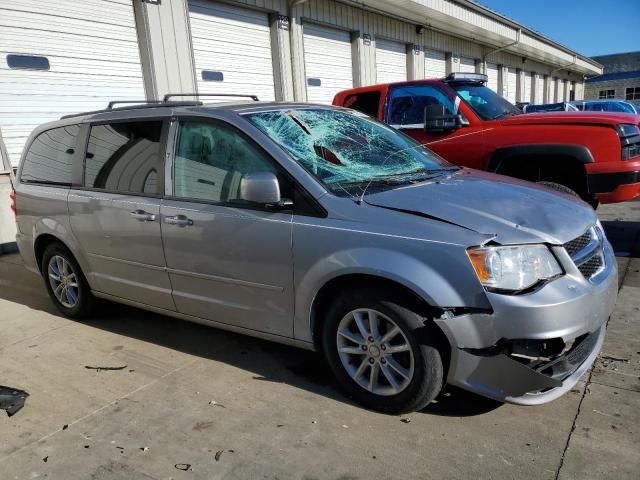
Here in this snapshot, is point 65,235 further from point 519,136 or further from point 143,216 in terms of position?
point 519,136

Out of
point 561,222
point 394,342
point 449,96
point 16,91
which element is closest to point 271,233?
point 394,342

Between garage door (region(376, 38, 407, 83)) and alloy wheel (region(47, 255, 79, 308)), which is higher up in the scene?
garage door (region(376, 38, 407, 83))

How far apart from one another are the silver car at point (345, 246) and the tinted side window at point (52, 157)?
0.05m

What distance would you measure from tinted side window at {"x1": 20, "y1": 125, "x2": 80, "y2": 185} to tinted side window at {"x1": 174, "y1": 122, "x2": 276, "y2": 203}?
52.7 inches

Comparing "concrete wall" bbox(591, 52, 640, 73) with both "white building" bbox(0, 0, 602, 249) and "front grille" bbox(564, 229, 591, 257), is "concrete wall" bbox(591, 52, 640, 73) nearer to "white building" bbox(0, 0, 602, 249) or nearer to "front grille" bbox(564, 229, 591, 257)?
"white building" bbox(0, 0, 602, 249)

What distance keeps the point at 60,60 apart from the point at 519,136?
679 centimetres

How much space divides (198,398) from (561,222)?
7.55 ft

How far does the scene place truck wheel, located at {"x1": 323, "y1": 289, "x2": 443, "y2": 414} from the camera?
2646 mm

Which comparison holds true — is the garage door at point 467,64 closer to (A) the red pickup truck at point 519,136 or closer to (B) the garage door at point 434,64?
(B) the garage door at point 434,64

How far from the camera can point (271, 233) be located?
3.04 m

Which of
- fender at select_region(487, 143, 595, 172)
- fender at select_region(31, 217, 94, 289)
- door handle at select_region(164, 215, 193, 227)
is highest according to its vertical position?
fender at select_region(487, 143, 595, 172)

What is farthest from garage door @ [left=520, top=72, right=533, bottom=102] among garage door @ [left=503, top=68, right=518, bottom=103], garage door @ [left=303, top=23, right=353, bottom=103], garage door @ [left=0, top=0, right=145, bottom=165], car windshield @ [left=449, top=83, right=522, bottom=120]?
garage door @ [left=0, top=0, right=145, bottom=165]

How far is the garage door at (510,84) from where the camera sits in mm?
24656

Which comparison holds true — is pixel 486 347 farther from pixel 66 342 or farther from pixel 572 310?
pixel 66 342
